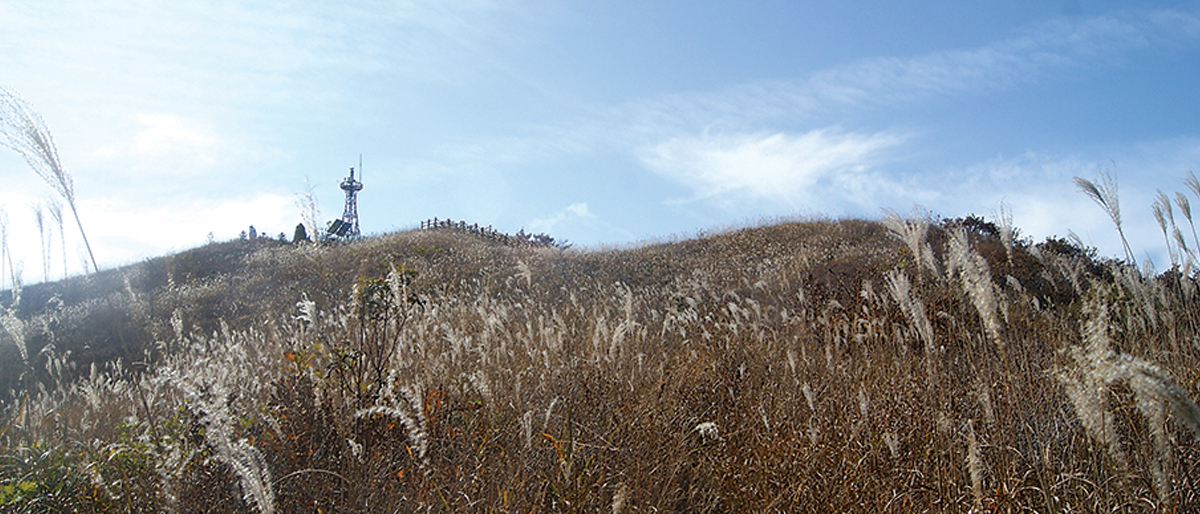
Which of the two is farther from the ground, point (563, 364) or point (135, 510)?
point (563, 364)

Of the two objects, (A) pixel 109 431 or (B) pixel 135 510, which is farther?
(A) pixel 109 431

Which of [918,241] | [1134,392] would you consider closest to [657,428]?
[918,241]

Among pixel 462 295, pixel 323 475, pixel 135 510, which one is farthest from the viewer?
pixel 462 295

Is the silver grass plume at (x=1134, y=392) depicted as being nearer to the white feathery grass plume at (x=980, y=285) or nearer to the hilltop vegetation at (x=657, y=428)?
the hilltop vegetation at (x=657, y=428)

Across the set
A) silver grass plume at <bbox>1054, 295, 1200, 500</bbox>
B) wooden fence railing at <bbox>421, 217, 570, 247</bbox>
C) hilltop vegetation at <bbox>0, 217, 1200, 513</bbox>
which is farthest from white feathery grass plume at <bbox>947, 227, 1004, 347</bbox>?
wooden fence railing at <bbox>421, 217, 570, 247</bbox>

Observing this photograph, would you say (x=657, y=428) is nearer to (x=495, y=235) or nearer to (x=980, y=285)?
(x=980, y=285)

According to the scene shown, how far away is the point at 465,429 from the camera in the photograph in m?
3.27

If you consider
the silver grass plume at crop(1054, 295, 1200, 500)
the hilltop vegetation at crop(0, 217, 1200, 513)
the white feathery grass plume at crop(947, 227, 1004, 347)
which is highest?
the white feathery grass plume at crop(947, 227, 1004, 347)

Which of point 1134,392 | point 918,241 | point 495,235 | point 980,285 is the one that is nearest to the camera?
point 1134,392

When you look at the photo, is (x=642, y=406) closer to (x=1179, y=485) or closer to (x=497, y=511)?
(x=497, y=511)

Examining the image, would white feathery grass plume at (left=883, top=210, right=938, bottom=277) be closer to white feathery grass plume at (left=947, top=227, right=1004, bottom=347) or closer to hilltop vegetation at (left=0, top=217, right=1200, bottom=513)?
hilltop vegetation at (left=0, top=217, right=1200, bottom=513)

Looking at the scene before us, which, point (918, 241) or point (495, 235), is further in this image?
point (495, 235)

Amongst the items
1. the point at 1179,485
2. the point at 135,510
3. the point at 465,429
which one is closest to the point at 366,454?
the point at 465,429

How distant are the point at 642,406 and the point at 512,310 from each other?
5567mm
